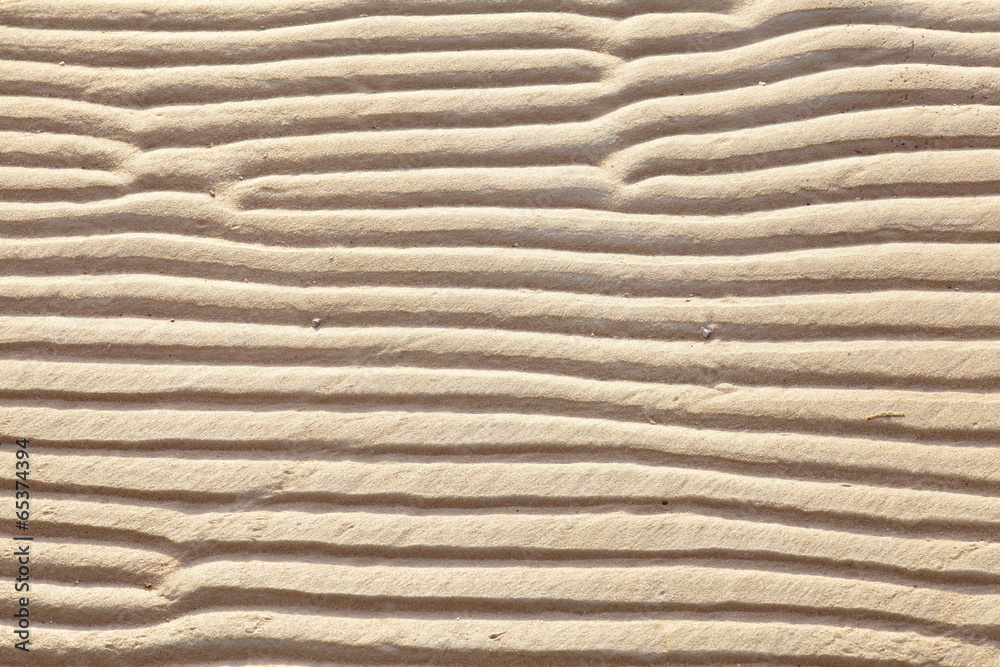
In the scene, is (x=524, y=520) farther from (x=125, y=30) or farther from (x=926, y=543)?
(x=125, y=30)

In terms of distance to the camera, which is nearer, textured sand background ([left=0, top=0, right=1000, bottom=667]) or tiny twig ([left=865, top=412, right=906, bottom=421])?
textured sand background ([left=0, top=0, right=1000, bottom=667])

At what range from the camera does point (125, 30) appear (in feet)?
8.78

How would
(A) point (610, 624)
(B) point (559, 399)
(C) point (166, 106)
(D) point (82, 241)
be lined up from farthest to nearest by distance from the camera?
(C) point (166, 106), (D) point (82, 241), (B) point (559, 399), (A) point (610, 624)

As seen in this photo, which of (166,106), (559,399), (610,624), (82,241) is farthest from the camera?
(166,106)

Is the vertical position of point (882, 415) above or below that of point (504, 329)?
below

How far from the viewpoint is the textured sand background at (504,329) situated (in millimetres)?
2109

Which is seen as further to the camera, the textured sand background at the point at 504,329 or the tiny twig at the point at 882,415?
the tiny twig at the point at 882,415

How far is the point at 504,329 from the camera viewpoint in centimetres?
230

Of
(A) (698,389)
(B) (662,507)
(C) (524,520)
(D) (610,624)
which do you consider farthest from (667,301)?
(D) (610,624)

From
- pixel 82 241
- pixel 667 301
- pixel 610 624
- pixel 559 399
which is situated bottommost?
pixel 610 624

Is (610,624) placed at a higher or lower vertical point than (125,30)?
lower

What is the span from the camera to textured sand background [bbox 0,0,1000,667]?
83.0 inches

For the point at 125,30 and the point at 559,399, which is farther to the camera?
the point at 125,30

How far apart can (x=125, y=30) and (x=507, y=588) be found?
6.98ft
